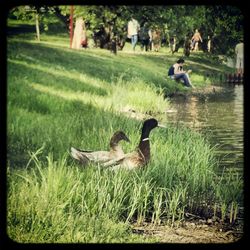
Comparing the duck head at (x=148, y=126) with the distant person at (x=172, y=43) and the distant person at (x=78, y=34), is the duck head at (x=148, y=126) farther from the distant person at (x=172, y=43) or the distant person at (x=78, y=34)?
the distant person at (x=78, y=34)

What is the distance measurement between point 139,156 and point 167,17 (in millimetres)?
1418

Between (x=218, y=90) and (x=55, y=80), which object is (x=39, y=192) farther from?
(x=218, y=90)

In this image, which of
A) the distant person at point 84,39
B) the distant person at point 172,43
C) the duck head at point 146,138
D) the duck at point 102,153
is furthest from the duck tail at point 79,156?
the distant person at point 172,43

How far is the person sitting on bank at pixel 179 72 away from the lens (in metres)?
6.22

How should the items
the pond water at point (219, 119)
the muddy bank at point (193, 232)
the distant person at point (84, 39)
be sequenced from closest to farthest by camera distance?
the muddy bank at point (193, 232)
the distant person at point (84, 39)
the pond water at point (219, 119)

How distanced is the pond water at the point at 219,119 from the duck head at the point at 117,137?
0.74 m

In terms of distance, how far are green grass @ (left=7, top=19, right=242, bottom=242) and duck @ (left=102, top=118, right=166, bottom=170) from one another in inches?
3.3

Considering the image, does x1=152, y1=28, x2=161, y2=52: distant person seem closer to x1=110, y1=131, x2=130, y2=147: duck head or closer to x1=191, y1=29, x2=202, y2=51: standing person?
x1=191, y1=29, x2=202, y2=51: standing person

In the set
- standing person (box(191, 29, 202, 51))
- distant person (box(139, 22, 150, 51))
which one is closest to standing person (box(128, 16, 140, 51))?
distant person (box(139, 22, 150, 51))

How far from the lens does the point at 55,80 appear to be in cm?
653

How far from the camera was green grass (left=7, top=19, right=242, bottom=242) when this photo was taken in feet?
17.6

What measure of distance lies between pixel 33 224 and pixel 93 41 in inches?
77.3
